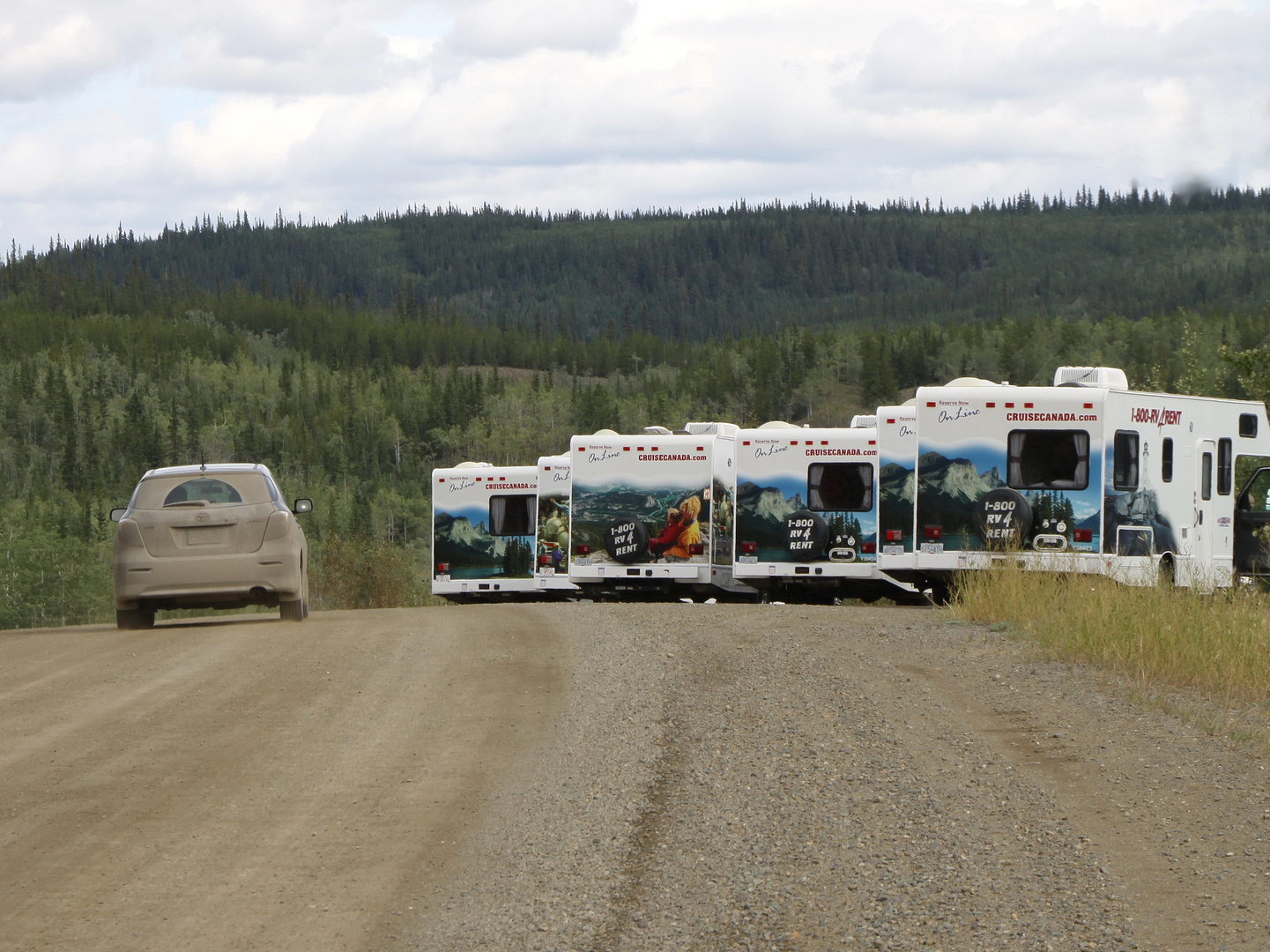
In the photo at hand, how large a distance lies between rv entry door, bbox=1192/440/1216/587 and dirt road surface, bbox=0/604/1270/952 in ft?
27.6

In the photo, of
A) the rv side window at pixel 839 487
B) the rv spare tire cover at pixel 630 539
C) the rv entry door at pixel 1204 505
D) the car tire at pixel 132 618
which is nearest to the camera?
the car tire at pixel 132 618

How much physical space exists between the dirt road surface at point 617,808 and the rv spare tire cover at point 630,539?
10976 mm

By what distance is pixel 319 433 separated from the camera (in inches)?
6083

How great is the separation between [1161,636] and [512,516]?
61.6ft

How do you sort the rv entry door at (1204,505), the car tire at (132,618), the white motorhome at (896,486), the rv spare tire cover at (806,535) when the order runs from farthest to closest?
the rv spare tire cover at (806,535)
the white motorhome at (896,486)
the rv entry door at (1204,505)
the car tire at (132,618)

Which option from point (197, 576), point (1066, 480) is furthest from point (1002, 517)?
point (197, 576)

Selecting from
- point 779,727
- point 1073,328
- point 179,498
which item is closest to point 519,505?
point 179,498

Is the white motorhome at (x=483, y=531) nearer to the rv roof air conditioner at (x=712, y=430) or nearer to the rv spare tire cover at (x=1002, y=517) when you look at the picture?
the rv roof air conditioner at (x=712, y=430)

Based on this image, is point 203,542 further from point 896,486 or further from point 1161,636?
point 896,486

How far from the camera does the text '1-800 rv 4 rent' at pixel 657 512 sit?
2255 centimetres

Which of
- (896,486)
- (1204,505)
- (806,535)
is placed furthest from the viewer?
(806,535)

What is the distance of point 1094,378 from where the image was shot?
18.5 meters

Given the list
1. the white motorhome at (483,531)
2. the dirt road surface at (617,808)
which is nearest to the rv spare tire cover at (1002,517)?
the dirt road surface at (617,808)

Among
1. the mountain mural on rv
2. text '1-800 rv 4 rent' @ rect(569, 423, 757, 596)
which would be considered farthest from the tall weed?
the mountain mural on rv
